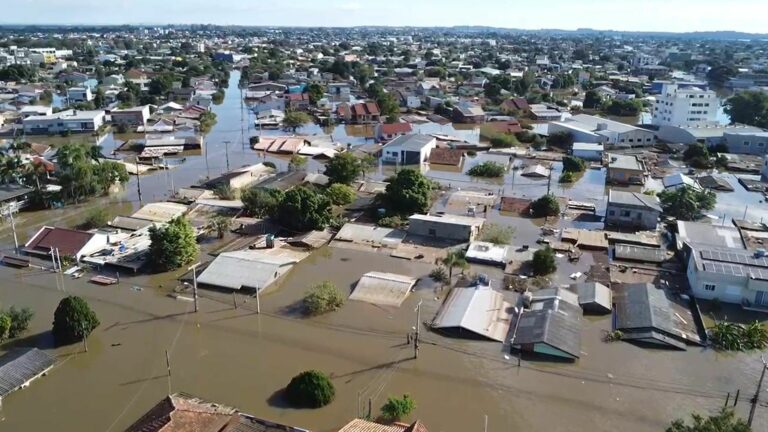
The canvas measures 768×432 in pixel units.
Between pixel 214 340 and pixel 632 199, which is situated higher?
pixel 632 199

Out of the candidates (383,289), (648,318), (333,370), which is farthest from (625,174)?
(333,370)

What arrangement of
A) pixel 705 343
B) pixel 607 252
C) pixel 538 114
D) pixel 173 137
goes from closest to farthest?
pixel 705 343
pixel 607 252
pixel 173 137
pixel 538 114

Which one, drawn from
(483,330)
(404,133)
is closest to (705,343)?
(483,330)

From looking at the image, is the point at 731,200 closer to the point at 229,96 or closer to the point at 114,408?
the point at 114,408

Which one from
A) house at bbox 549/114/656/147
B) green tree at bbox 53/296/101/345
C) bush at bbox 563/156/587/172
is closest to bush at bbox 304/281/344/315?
green tree at bbox 53/296/101/345

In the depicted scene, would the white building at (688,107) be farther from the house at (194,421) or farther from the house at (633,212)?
the house at (194,421)

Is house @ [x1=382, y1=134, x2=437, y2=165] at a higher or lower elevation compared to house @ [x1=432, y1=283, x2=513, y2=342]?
higher

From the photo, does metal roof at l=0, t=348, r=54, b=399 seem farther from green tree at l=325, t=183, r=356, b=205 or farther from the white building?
the white building
